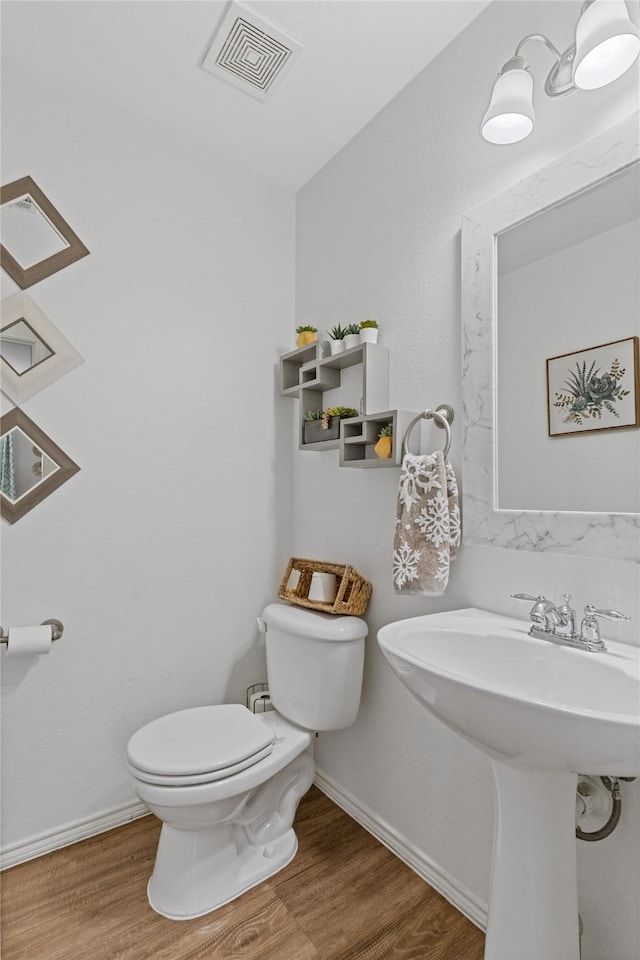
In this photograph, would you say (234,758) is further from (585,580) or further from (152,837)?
(585,580)

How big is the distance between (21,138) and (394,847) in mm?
2536

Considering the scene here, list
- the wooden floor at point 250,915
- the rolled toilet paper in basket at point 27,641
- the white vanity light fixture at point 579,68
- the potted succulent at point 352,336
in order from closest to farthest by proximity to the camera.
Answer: the white vanity light fixture at point 579,68 → the wooden floor at point 250,915 → the rolled toilet paper in basket at point 27,641 → the potted succulent at point 352,336

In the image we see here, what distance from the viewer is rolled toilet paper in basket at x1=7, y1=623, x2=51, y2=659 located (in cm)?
149

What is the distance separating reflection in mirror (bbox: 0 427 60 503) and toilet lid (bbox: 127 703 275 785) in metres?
0.83

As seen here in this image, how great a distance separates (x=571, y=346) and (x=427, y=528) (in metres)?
0.55

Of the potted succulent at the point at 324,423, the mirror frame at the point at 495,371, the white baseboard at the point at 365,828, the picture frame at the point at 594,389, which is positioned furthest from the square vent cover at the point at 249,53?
the white baseboard at the point at 365,828

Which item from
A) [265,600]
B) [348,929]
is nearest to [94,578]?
[265,600]

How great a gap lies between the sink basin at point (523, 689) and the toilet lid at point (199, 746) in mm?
619

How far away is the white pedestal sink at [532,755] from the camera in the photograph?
80 centimetres

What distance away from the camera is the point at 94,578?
67.0 inches

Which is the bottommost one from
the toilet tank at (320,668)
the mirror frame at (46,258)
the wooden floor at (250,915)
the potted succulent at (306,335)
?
the wooden floor at (250,915)

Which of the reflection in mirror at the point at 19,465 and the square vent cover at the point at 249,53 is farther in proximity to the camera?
the reflection in mirror at the point at 19,465

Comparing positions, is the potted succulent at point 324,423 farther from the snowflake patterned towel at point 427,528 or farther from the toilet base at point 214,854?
the toilet base at point 214,854

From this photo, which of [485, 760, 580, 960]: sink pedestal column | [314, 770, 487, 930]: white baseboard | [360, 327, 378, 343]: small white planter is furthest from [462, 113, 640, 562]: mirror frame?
[314, 770, 487, 930]: white baseboard
